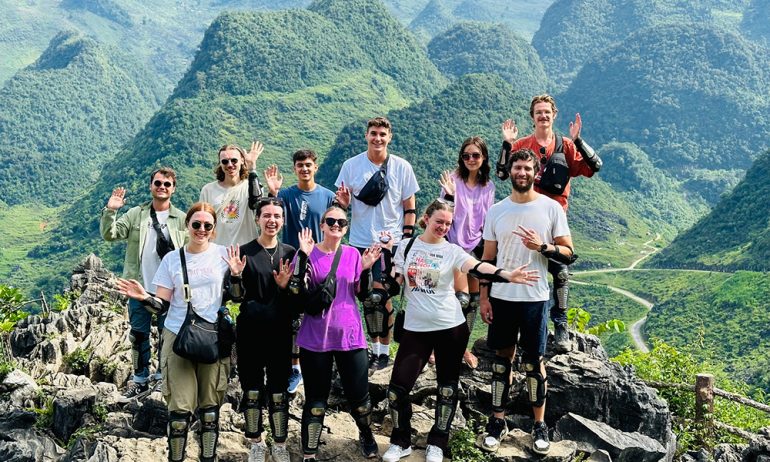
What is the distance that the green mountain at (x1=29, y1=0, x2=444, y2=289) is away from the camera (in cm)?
7412

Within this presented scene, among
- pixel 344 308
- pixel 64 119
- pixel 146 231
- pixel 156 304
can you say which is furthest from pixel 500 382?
pixel 64 119

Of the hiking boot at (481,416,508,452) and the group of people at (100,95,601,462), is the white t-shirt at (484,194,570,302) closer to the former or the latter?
the group of people at (100,95,601,462)

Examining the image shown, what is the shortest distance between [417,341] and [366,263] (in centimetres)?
90

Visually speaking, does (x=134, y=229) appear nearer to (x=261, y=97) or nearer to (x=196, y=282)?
(x=196, y=282)

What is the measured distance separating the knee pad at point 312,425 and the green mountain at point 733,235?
163 ft

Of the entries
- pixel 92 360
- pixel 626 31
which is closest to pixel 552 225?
pixel 92 360

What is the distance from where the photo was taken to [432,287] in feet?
26.0

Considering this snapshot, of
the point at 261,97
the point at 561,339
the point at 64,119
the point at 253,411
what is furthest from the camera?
the point at 64,119

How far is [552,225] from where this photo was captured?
8.17 metres

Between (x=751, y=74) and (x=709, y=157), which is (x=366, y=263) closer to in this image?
(x=709, y=157)

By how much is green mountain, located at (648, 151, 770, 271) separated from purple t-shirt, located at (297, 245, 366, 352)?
49478mm

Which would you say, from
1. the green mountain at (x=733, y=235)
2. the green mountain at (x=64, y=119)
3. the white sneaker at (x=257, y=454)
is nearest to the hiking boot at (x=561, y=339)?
the white sneaker at (x=257, y=454)

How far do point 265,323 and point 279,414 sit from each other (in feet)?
3.11

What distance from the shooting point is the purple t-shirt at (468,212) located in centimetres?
941
